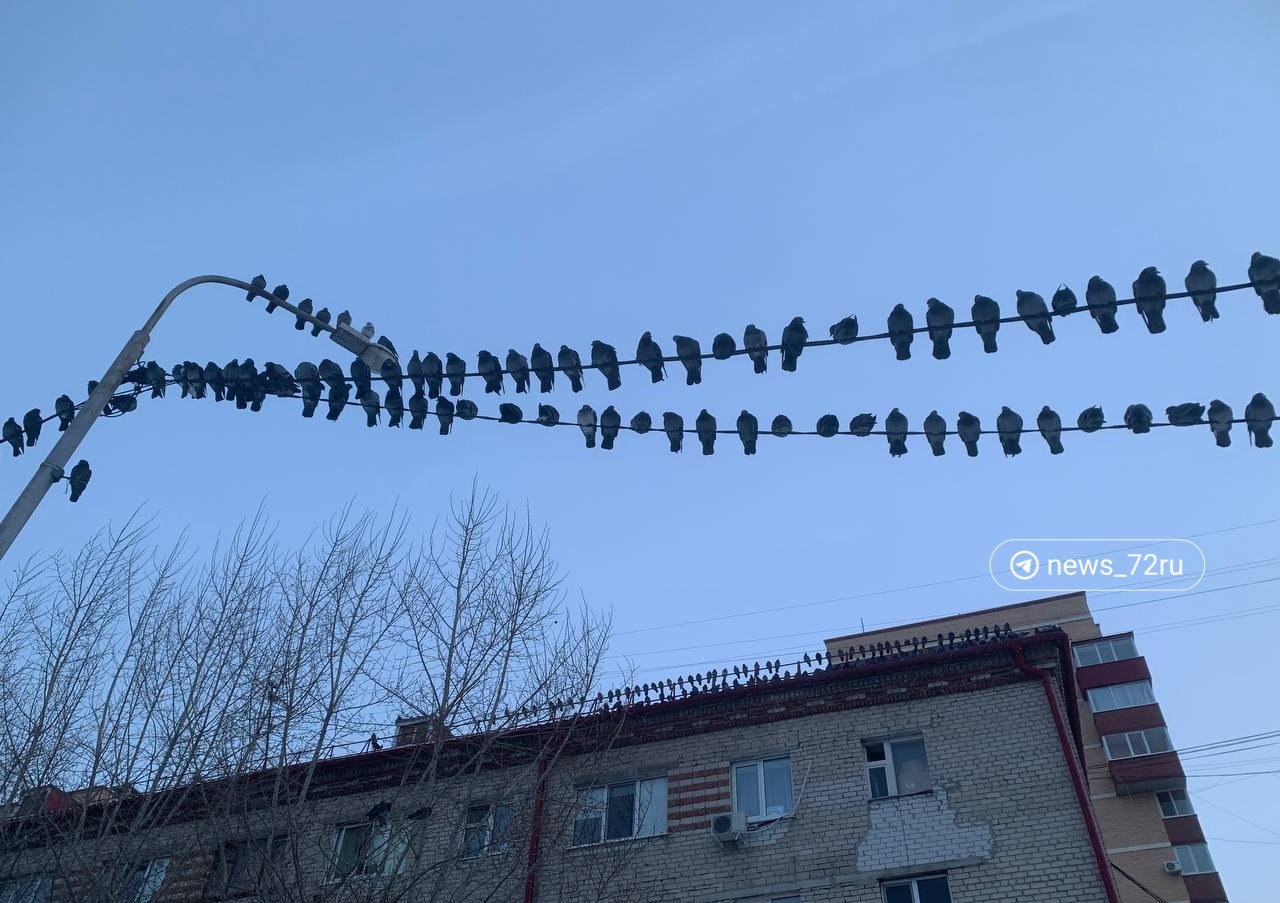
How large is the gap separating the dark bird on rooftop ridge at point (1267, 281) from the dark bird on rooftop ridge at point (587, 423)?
15.1 ft

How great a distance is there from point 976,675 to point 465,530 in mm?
7181

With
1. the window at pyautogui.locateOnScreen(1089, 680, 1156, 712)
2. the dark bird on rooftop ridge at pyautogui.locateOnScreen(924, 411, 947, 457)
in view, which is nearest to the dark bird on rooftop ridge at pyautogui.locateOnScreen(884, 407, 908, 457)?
the dark bird on rooftop ridge at pyautogui.locateOnScreen(924, 411, 947, 457)

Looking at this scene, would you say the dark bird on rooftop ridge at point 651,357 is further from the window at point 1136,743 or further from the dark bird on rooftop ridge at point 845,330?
the window at point 1136,743

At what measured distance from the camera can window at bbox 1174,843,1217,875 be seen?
3134 centimetres

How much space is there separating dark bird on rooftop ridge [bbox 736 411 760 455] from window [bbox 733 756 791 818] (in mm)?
7535

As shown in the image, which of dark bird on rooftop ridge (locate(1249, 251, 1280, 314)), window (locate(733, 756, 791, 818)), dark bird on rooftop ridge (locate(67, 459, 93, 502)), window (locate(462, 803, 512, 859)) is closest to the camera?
dark bird on rooftop ridge (locate(1249, 251, 1280, 314))

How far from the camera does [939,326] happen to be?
723cm

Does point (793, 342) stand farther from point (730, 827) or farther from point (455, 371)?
point (730, 827)

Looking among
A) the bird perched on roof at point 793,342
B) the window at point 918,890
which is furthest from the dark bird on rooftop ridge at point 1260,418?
the window at point 918,890

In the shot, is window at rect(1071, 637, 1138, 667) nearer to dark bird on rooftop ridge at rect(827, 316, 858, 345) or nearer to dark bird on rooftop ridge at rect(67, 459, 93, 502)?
dark bird on rooftop ridge at rect(827, 316, 858, 345)

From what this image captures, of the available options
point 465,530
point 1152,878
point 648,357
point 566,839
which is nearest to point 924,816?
point 566,839

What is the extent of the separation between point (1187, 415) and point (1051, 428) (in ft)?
2.77

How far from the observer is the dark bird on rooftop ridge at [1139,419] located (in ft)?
22.8

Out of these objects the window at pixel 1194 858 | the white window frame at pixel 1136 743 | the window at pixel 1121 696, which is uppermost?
the window at pixel 1121 696
